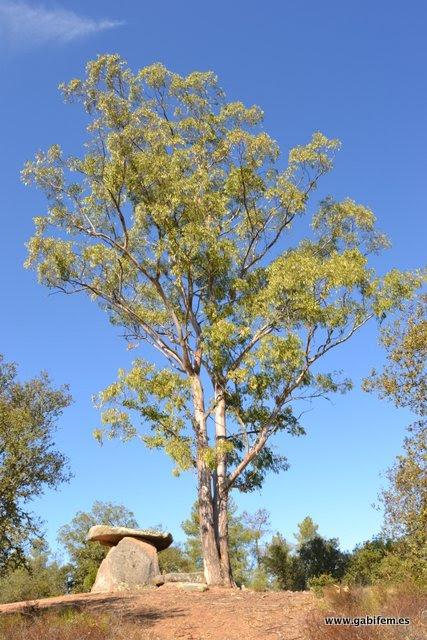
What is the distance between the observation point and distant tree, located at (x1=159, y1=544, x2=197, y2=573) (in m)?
47.2

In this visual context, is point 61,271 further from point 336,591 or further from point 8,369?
point 336,591

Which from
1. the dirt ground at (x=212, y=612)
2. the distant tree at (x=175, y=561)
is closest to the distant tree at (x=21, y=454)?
the dirt ground at (x=212, y=612)

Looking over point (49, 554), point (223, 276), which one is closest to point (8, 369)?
point (223, 276)

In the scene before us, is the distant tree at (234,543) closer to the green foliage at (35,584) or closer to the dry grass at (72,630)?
the green foliage at (35,584)

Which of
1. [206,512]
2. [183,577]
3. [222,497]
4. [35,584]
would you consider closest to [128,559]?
[183,577]

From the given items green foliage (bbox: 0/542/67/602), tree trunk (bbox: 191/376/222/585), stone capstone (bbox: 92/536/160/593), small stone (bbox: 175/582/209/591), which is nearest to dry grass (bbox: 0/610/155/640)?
small stone (bbox: 175/582/209/591)

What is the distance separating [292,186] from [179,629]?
15.0 m

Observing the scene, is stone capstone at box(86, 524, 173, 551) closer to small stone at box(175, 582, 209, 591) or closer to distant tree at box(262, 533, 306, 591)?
small stone at box(175, 582, 209, 591)

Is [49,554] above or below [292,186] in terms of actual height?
below

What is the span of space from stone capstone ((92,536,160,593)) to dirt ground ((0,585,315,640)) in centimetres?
477

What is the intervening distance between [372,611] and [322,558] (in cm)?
2299

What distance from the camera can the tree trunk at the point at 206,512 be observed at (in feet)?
59.3

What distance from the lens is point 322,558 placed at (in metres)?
31.5

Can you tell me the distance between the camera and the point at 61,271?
68.1 ft
